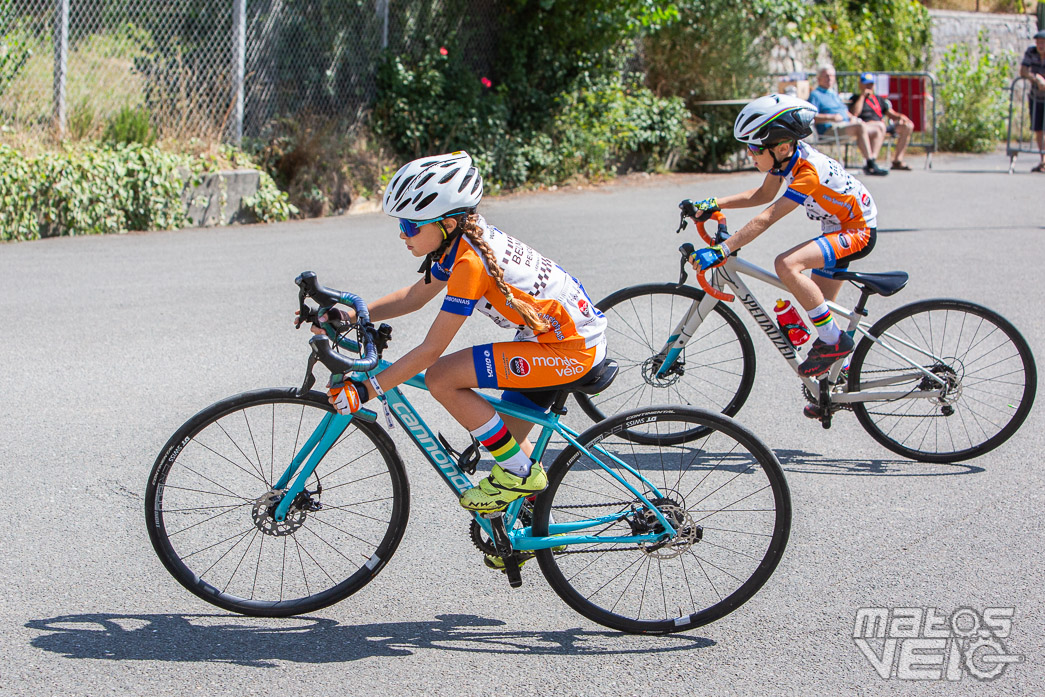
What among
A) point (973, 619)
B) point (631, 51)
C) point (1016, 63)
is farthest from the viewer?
point (1016, 63)

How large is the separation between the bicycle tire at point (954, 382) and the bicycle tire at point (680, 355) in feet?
2.16

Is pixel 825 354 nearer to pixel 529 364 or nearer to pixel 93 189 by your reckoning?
pixel 529 364

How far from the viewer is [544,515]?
12.2 ft

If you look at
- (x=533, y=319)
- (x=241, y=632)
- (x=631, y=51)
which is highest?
(x=631, y=51)

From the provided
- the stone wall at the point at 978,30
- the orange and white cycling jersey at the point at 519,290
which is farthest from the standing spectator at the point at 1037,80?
the orange and white cycling jersey at the point at 519,290

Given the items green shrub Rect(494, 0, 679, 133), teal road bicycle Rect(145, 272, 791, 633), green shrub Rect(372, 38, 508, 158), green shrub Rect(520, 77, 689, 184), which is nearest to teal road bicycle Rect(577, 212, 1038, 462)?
teal road bicycle Rect(145, 272, 791, 633)

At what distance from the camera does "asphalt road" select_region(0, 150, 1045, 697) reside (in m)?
3.55

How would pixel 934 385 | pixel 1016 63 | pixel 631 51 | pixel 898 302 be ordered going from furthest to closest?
pixel 1016 63, pixel 631 51, pixel 898 302, pixel 934 385

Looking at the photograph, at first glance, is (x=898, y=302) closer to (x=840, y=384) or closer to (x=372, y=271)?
(x=840, y=384)

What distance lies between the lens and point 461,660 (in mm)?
3648

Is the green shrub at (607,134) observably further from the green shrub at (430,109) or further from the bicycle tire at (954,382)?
the bicycle tire at (954,382)

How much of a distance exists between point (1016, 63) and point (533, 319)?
22.5 meters

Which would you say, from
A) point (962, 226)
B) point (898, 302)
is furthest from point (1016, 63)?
point (898, 302)

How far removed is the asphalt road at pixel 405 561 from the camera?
355cm
